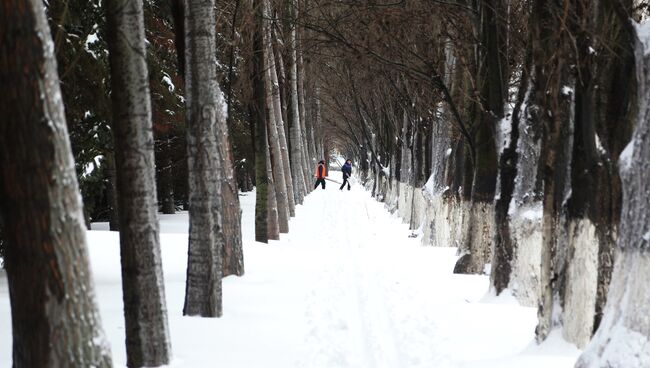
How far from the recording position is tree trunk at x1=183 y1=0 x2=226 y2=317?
7746mm

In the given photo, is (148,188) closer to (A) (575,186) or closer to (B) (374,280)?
(A) (575,186)

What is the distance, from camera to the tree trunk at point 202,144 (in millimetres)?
7746

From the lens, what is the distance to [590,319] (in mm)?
6395

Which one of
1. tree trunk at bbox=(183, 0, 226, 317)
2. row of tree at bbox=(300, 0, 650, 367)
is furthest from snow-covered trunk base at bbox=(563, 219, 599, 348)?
tree trunk at bbox=(183, 0, 226, 317)

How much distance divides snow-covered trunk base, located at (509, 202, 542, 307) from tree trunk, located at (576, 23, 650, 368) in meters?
3.96

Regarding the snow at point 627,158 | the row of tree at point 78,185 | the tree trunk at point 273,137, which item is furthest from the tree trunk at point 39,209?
the tree trunk at point 273,137

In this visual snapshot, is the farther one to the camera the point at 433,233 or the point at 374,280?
the point at 433,233

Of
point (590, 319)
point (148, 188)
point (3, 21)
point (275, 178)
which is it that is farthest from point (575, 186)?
point (275, 178)

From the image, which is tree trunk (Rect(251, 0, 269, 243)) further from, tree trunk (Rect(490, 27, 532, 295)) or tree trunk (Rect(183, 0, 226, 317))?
tree trunk (Rect(183, 0, 226, 317))

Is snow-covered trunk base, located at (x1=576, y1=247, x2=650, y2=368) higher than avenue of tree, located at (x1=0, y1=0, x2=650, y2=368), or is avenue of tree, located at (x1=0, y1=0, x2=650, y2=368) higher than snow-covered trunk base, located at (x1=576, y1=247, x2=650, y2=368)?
avenue of tree, located at (x1=0, y1=0, x2=650, y2=368)

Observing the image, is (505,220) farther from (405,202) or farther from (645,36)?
(405,202)

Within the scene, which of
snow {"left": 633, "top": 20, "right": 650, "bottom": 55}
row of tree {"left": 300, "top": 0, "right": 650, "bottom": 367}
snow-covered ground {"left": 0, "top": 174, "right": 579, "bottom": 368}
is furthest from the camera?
snow-covered ground {"left": 0, "top": 174, "right": 579, "bottom": 368}

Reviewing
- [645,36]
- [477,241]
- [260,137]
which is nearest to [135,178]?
[645,36]

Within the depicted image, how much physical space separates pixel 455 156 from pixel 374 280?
9.07 m
